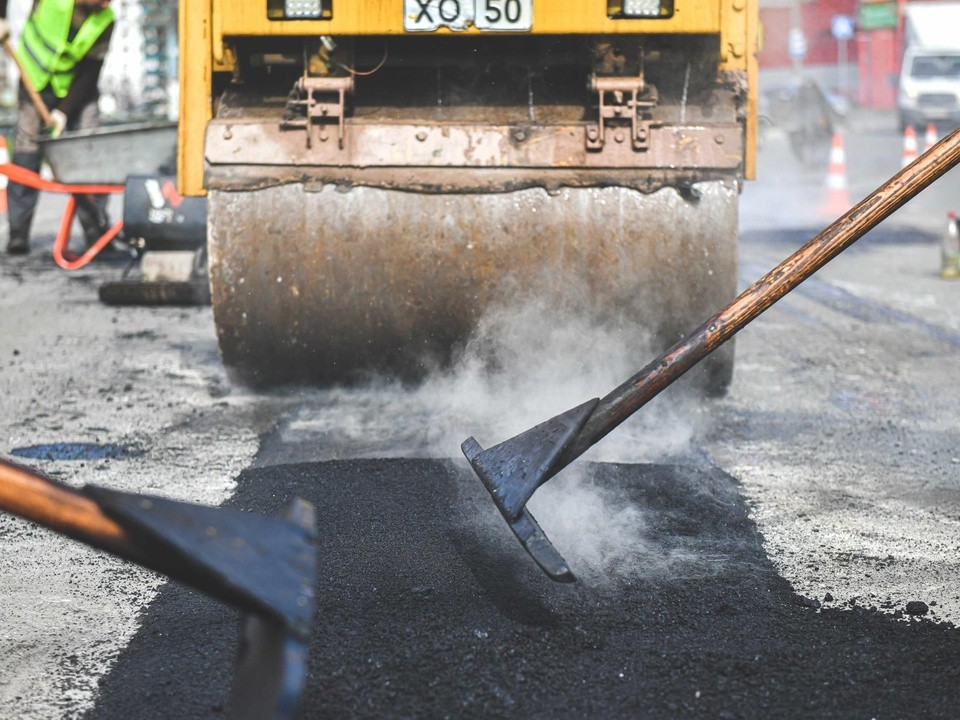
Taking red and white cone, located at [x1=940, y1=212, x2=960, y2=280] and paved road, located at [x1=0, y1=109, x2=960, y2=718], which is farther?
red and white cone, located at [x1=940, y1=212, x2=960, y2=280]

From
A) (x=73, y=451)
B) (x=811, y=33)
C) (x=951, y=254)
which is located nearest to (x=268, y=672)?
(x=73, y=451)

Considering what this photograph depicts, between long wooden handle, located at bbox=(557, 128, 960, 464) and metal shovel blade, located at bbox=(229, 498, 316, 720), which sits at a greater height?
long wooden handle, located at bbox=(557, 128, 960, 464)

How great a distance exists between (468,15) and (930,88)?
2527 cm

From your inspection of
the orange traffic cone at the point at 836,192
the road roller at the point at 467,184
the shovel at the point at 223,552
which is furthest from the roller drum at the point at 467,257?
the orange traffic cone at the point at 836,192

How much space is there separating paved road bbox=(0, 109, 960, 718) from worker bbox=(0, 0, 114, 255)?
2.62 metres

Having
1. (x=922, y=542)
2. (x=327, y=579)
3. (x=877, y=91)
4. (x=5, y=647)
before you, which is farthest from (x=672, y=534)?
(x=877, y=91)

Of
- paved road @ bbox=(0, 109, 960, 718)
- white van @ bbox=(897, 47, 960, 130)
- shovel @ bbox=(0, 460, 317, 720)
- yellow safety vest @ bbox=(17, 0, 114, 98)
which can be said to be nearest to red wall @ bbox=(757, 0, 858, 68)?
white van @ bbox=(897, 47, 960, 130)

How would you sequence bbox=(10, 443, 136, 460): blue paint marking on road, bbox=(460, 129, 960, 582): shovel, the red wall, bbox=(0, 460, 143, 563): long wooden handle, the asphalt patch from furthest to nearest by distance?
1. the red wall
2. bbox=(10, 443, 136, 460): blue paint marking on road
3. bbox=(460, 129, 960, 582): shovel
4. the asphalt patch
5. bbox=(0, 460, 143, 563): long wooden handle

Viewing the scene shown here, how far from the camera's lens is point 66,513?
1.65 meters

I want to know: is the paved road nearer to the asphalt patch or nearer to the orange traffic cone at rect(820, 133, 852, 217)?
the asphalt patch

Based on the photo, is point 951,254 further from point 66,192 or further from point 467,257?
point 66,192

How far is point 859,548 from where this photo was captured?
10.4 ft

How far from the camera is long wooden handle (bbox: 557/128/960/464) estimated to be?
2.96m

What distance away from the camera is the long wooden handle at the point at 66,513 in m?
1.65
